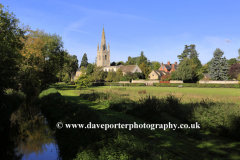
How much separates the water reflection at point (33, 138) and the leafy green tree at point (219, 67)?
209ft

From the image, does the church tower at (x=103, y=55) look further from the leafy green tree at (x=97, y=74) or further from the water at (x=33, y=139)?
the water at (x=33, y=139)

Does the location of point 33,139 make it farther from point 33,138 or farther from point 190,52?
point 190,52

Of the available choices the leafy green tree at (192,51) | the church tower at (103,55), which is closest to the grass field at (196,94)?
the leafy green tree at (192,51)

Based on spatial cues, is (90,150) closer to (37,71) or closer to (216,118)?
(216,118)

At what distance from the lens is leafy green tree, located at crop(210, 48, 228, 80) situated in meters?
63.2

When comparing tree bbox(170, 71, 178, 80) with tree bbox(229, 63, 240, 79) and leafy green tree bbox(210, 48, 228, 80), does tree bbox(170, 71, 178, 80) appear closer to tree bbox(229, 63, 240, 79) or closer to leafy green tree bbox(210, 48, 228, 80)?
leafy green tree bbox(210, 48, 228, 80)

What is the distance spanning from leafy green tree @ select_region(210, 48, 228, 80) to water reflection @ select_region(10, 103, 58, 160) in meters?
63.6

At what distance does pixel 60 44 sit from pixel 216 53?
52703 mm

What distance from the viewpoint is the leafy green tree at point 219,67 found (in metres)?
63.2

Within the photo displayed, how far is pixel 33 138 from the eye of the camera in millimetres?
10805

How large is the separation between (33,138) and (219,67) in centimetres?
6700

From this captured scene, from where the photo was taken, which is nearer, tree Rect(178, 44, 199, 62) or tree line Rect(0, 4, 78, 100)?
tree line Rect(0, 4, 78, 100)

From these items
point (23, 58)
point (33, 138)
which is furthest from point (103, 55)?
point (33, 138)

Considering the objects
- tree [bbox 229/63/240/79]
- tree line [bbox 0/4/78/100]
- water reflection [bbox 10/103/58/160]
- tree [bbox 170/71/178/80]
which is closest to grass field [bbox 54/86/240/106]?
tree line [bbox 0/4/78/100]
